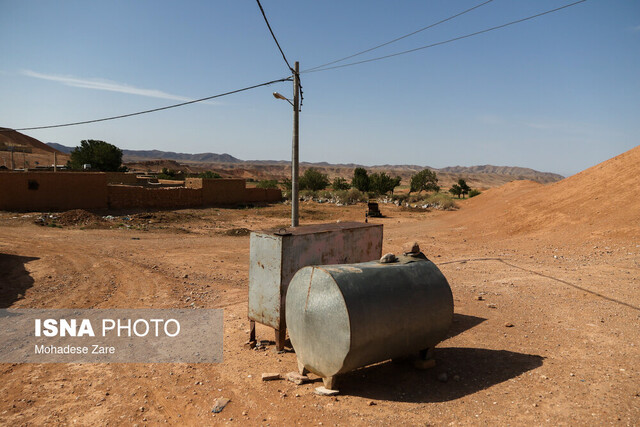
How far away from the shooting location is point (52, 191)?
21.8m

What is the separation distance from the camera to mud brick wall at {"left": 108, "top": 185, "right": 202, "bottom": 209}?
2369cm

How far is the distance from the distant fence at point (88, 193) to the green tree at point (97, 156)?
1015 inches

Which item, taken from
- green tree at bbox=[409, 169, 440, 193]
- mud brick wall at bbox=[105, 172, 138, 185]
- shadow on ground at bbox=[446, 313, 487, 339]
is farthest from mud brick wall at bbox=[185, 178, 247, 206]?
green tree at bbox=[409, 169, 440, 193]

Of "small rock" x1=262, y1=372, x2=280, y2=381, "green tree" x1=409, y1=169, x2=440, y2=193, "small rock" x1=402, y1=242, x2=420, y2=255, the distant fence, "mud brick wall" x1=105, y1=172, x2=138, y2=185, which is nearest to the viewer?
"small rock" x1=262, y1=372, x2=280, y2=381

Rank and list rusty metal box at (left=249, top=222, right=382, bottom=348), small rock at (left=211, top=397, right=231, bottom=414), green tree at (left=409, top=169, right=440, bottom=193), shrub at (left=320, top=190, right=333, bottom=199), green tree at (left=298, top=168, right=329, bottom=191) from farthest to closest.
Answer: green tree at (left=409, top=169, right=440, bottom=193)
green tree at (left=298, top=168, right=329, bottom=191)
shrub at (left=320, top=190, right=333, bottom=199)
rusty metal box at (left=249, top=222, right=382, bottom=348)
small rock at (left=211, top=397, right=231, bottom=414)

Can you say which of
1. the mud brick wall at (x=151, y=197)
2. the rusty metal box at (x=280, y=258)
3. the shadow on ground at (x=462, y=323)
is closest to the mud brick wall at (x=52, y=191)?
the mud brick wall at (x=151, y=197)

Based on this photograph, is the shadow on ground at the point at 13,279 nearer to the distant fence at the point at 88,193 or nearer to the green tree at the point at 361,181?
the distant fence at the point at 88,193

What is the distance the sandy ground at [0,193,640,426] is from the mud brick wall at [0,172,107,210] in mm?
9468

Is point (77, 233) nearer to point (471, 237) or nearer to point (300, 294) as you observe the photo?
point (300, 294)

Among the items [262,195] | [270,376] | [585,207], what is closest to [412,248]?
[270,376]

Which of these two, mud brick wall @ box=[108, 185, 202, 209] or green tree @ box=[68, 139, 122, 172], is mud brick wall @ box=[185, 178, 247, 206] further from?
green tree @ box=[68, 139, 122, 172]

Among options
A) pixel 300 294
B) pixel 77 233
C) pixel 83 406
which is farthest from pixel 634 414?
pixel 77 233

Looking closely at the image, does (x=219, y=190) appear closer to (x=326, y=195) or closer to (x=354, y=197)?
(x=326, y=195)

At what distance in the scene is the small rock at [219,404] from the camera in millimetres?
4629
